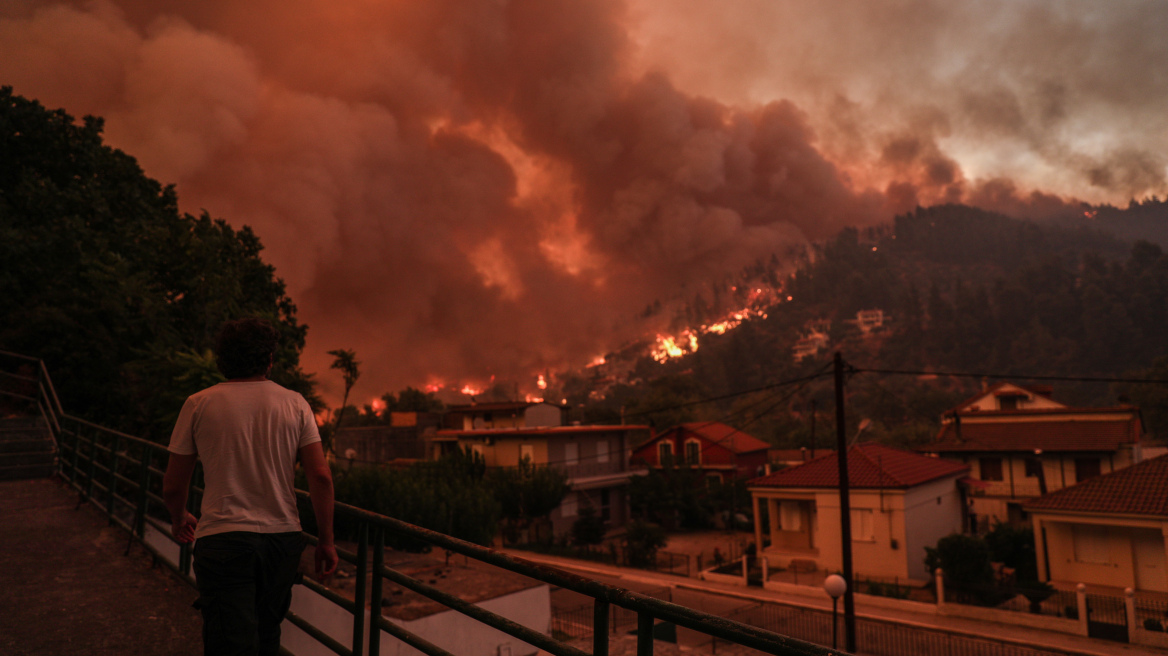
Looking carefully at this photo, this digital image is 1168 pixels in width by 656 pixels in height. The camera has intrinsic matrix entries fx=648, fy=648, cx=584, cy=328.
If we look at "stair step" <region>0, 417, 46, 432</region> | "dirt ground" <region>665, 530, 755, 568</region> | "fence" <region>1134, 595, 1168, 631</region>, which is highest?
"stair step" <region>0, 417, 46, 432</region>

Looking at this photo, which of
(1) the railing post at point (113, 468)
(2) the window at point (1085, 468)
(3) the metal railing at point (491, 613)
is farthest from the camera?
(2) the window at point (1085, 468)

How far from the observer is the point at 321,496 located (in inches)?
108

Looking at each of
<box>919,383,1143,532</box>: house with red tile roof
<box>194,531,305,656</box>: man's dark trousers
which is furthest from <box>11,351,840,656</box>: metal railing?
<box>919,383,1143,532</box>: house with red tile roof

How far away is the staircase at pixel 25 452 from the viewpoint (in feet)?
30.7

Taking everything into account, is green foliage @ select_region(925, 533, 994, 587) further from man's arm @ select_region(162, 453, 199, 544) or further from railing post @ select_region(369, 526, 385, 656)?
man's arm @ select_region(162, 453, 199, 544)

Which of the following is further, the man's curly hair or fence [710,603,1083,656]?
fence [710,603,1083,656]

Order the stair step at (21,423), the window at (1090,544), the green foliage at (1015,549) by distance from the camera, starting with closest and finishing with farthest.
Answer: the stair step at (21,423)
the window at (1090,544)
the green foliage at (1015,549)

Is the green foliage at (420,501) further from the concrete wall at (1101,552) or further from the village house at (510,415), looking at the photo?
the village house at (510,415)

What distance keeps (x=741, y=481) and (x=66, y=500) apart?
114ft

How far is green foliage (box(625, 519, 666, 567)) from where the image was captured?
93.2 ft

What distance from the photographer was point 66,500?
7914mm

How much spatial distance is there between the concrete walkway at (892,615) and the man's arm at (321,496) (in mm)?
8883

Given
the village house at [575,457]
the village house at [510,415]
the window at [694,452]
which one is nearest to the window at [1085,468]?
the window at [694,452]

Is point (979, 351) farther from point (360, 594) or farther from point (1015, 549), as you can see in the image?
point (360, 594)
